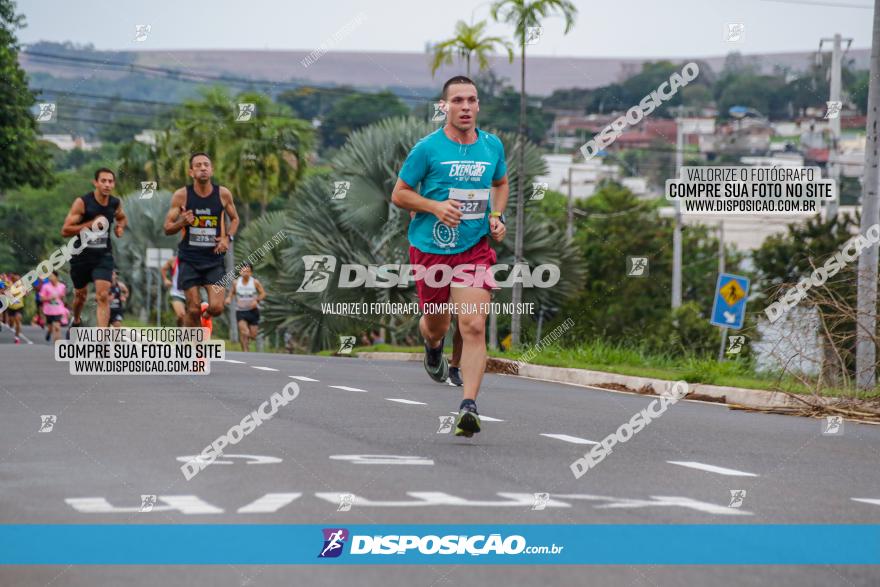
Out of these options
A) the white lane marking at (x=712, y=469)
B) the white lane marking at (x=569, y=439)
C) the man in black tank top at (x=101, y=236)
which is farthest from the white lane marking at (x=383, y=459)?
the man in black tank top at (x=101, y=236)

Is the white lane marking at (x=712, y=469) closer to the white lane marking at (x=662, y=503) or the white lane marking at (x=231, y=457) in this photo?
the white lane marking at (x=662, y=503)

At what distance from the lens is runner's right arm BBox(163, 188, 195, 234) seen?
48.8 ft

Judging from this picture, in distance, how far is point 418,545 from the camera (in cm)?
539

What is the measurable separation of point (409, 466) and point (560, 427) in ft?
10.1

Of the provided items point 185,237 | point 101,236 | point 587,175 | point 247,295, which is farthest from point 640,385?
point 587,175

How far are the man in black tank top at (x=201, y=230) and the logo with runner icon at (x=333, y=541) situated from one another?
31.4 ft

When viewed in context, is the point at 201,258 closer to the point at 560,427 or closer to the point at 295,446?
the point at 560,427

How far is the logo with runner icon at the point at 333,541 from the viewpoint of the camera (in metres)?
5.24

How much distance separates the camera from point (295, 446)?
8508mm

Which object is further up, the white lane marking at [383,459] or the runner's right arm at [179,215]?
the runner's right arm at [179,215]

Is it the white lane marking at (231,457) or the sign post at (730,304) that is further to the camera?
the sign post at (730,304)

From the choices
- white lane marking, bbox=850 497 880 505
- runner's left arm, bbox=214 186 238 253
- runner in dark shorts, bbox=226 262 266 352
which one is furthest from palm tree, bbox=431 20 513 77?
white lane marking, bbox=850 497 880 505

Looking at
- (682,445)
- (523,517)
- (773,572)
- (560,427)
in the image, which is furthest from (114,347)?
(773,572)

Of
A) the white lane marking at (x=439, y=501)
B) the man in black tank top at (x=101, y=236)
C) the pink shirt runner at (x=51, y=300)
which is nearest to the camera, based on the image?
the white lane marking at (x=439, y=501)
